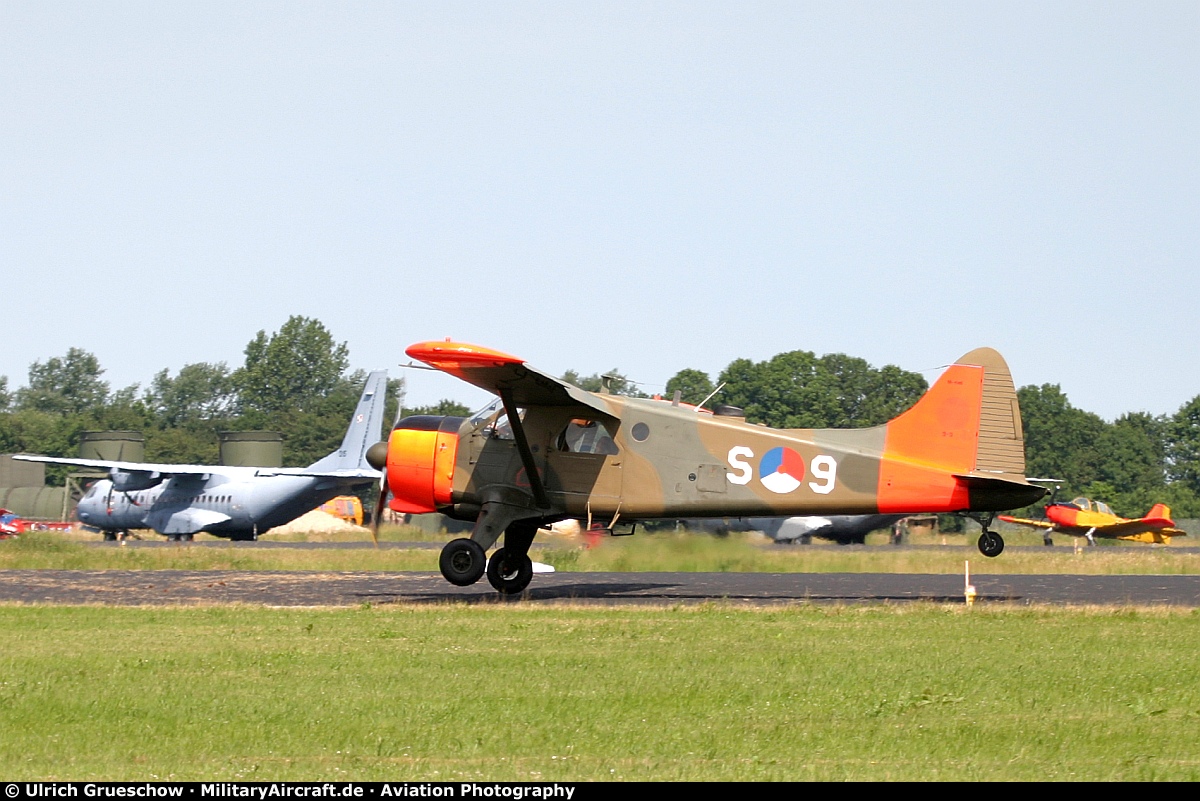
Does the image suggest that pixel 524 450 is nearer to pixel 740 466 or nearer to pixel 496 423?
pixel 496 423

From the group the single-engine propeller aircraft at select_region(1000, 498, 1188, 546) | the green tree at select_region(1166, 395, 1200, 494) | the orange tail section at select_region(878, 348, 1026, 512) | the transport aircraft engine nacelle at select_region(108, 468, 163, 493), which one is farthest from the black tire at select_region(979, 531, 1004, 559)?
the green tree at select_region(1166, 395, 1200, 494)

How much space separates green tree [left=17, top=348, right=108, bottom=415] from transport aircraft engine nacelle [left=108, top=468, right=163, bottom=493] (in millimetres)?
120983

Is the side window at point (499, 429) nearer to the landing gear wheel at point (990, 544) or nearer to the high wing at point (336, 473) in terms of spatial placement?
the landing gear wheel at point (990, 544)

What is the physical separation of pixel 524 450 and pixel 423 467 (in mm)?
1755

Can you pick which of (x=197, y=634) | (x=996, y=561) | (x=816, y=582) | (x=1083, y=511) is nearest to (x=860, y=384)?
(x=1083, y=511)

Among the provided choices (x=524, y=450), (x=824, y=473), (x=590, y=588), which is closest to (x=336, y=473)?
(x=590, y=588)

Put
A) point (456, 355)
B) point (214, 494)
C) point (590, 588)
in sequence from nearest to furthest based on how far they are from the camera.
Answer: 1. point (456, 355)
2. point (590, 588)
3. point (214, 494)

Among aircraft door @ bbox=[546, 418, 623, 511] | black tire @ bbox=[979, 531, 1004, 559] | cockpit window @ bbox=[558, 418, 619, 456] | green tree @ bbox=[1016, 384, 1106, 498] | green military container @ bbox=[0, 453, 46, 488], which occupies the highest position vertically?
green tree @ bbox=[1016, 384, 1106, 498]

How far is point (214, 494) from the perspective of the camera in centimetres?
4688

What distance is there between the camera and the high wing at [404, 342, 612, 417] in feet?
55.5

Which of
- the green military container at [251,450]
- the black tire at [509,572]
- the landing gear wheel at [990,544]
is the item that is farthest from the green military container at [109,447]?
the landing gear wheel at [990,544]

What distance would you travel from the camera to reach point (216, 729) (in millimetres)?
8758

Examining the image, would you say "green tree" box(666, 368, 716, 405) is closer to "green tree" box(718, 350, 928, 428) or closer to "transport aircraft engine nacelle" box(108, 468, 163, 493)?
"green tree" box(718, 350, 928, 428)

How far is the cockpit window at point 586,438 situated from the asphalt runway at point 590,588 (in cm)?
224
